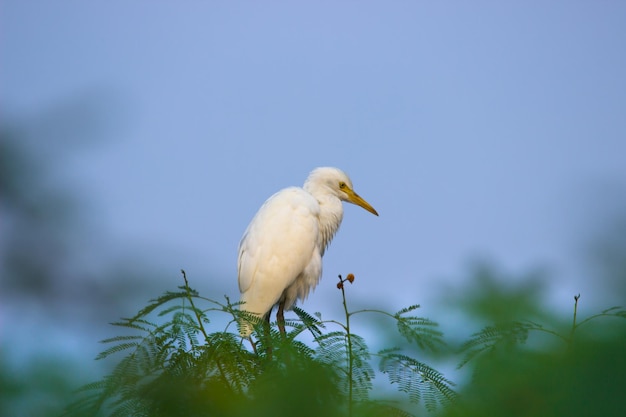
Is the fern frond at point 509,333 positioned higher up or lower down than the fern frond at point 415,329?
lower down

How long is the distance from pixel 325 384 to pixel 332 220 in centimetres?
760

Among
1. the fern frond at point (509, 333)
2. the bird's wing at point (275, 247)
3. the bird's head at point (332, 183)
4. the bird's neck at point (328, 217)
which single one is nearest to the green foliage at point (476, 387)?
the fern frond at point (509, 333)

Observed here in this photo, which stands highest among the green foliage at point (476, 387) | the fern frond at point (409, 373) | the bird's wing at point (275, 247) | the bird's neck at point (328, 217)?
the bird's neck at point (328, 217)

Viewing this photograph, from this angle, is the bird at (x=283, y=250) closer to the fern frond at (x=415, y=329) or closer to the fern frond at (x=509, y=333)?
the fern frond at (x=415, y=329)

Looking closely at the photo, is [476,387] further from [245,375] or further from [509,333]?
[245,375]

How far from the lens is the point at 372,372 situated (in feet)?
5.53

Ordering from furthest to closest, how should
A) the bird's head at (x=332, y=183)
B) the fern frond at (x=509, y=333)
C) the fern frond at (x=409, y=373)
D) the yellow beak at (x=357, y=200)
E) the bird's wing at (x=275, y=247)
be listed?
the yellow beak at (x=357, y=200) → the bird's head at (x=332, y=183) → the bird's wing at (x=275, y=247) → the fern frond at (x=409, y=373) → the fern frond at (x=509, y=333)

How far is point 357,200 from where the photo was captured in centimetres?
866

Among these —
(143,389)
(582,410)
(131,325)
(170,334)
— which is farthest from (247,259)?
(582,410)

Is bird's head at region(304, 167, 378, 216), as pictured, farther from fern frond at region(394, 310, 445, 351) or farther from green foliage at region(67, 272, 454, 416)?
fern frond at region(394, 310, 445, 351)

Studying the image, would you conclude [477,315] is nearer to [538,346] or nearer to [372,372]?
[538,346]

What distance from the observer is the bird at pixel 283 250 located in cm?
707

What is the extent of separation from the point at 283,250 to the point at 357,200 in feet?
5.80

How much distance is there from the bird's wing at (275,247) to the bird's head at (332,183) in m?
0.79
